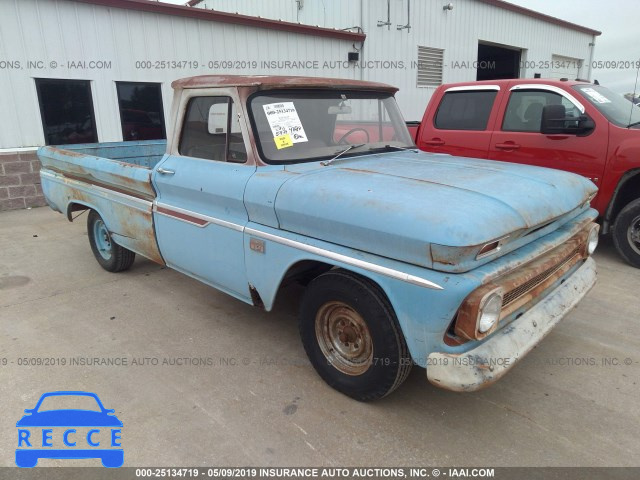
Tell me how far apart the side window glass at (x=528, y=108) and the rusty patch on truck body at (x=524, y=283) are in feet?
8.30

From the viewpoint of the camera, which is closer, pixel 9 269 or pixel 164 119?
pixel 9 269

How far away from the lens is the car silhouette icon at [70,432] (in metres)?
2.42

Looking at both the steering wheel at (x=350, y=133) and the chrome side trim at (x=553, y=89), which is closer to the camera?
the steering wheel at (x=350, y=133)

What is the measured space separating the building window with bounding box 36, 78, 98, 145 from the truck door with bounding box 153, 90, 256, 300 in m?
5.80

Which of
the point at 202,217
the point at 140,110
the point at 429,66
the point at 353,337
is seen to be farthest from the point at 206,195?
the point at 429,66

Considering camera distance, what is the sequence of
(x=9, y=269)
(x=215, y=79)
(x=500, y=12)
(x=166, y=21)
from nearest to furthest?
1. (x=215, y=79)
2. (x=9, y=269)
3. (x=166, y=21)
4. (x=500, y=12)

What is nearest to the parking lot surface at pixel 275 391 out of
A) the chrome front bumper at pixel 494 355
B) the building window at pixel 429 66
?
the chrome front bumper at pixel 494 355

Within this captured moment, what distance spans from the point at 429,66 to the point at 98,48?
8983 millimetres

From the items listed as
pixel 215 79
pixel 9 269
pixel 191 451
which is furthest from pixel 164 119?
pixel 191 451

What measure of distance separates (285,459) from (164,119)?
27.2 ft

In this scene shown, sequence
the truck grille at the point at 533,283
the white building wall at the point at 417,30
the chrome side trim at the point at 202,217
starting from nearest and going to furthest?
the truck grille at the point at 533,283, the chrome side trim at the point at 202,217, the white building wall at the point at 417,30

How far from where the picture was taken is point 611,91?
18.7ft

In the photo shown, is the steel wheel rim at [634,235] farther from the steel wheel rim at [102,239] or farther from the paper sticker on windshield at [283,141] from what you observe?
the steel wheel rim at [102,239]

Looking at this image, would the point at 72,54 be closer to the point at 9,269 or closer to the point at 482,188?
the point at 9,269
